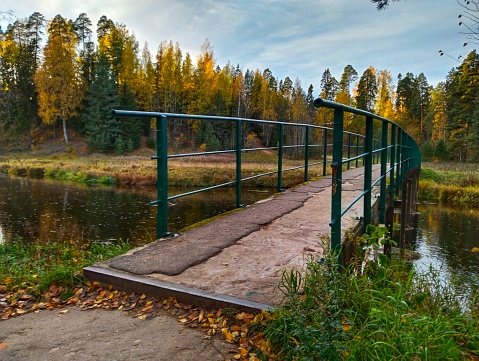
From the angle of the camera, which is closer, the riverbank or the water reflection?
the water reflection

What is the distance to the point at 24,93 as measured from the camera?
4297cm

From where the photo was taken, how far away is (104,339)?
2092mm

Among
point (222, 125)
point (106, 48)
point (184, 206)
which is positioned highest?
point (106, 48)

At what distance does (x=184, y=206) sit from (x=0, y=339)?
13525mm

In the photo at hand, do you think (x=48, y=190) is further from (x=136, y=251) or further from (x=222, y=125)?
(x=222, y=125)

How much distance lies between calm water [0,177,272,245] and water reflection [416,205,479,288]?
6.70 metres

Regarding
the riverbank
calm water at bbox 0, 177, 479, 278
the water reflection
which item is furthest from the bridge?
the riverbank

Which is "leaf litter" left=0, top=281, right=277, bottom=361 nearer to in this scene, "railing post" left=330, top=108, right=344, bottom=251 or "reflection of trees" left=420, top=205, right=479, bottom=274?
"railing post" left=330, top=108, right=344, bottom=251

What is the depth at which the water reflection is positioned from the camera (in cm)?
945

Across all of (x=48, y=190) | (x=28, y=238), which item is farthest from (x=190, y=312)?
(x=48, y=190)

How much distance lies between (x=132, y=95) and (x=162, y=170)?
1627 inches

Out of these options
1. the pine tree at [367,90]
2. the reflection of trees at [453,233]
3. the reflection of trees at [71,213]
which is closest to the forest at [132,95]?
the pine tree at [367,90]

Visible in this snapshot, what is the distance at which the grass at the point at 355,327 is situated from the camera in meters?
1.77

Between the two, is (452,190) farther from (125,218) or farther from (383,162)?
(383,162)
